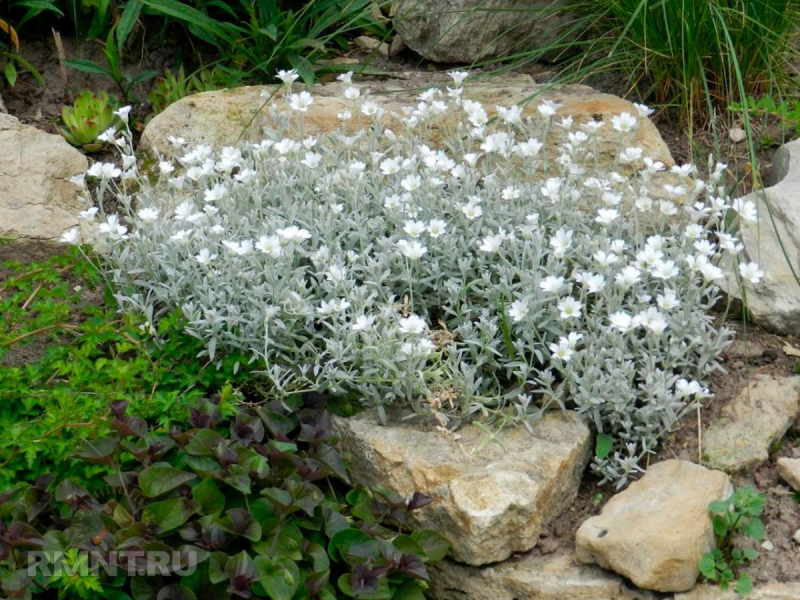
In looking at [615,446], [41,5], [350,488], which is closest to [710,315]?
[615,446]

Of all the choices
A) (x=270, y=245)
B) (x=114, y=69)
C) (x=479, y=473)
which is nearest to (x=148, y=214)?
(x=270, y=245)

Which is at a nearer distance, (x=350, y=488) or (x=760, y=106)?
(x=350, y=488)

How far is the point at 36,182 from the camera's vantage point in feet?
13.7

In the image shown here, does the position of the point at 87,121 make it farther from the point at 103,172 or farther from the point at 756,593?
the point at 756,593

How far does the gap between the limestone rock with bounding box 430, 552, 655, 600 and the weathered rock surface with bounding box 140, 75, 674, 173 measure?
1.95 meters

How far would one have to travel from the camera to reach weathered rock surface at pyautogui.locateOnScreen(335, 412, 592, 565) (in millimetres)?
2725

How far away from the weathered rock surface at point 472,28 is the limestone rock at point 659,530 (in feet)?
8.95

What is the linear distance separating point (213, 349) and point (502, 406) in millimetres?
983

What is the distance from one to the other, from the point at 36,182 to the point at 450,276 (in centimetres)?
207

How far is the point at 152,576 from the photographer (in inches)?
95.7

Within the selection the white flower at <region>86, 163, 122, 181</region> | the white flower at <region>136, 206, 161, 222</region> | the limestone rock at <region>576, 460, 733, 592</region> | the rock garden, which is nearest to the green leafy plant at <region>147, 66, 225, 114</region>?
the rock garden

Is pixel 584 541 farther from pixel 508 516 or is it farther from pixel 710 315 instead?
pixel 710 315

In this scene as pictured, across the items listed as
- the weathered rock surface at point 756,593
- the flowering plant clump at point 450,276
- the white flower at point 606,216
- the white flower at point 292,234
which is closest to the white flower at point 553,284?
the flowering plant clump at point 450,276

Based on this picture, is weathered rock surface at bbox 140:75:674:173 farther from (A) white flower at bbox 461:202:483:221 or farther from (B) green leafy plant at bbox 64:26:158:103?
(A) white flower at bbox 461:202:483:221
